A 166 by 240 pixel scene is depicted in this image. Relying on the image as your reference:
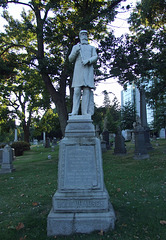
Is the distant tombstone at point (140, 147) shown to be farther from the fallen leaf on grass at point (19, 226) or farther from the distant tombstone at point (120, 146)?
the fallen leaf on grass at point (19, 226)

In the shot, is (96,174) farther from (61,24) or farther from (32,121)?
(32,121)

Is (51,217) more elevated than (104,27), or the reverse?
(104,27)

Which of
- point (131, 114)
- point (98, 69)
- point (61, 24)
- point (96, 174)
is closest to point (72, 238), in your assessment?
point (96, 174)

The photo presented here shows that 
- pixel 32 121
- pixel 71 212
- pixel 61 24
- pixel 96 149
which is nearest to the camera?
pixel 71 212

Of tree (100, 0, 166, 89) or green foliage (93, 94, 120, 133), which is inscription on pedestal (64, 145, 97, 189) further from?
green foliage (93, 94, 120, 133)

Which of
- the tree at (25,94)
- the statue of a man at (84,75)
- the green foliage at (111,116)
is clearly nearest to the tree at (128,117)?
the green foliage at (111,116)

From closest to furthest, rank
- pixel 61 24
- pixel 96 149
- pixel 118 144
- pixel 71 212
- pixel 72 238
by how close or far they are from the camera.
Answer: pixel 72 238, pixel 71 212, pixel 96 149, pixel 61 24, pixel 118 144

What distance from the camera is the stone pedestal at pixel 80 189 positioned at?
363cm

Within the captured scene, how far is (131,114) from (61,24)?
31349 mm

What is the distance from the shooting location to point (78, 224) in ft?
11.9

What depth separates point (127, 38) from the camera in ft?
40.2

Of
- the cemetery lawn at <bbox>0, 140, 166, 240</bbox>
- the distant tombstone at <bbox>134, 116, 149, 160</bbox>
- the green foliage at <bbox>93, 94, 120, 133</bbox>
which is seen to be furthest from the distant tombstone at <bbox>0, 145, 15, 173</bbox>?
the green foliage at <bbox>93, 94, 120, 133</bbox>

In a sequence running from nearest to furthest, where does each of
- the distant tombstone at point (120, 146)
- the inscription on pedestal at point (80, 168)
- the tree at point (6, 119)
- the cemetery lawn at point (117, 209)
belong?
1. the cemetery lawn at point (117, 209)
2. the inscription on pedestal at point (80, 168)
3. the distant tombstone at point (120, 146)
4. the tree at point (6, 119)

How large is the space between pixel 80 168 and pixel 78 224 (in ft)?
3.46
